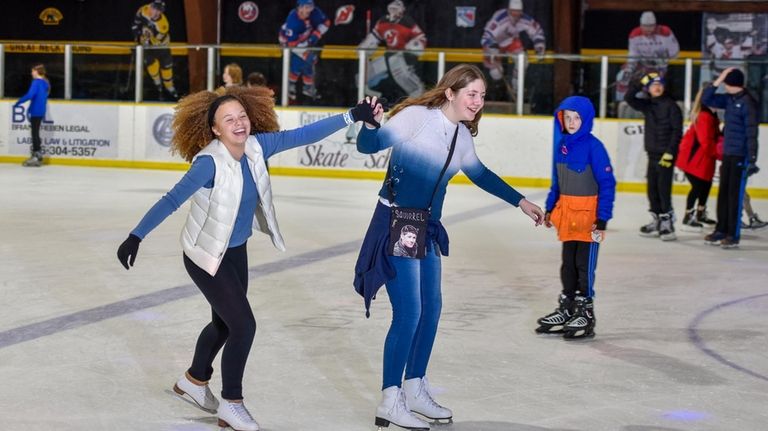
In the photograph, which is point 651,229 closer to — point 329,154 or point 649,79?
point 649,79

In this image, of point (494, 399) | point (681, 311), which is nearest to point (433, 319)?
point (494, 399)

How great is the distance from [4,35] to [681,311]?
65.9 ft

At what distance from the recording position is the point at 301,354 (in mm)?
6000

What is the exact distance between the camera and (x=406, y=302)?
15.1 ft

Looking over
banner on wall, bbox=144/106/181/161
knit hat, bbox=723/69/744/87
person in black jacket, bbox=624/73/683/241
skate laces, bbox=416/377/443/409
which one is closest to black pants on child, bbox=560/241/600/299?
skate laces, bbox=416/377/443/409

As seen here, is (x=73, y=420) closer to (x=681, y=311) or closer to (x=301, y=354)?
(x=301, y=354)

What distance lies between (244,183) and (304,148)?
43.5ft

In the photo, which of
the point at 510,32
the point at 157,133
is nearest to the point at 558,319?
the point at 157,133

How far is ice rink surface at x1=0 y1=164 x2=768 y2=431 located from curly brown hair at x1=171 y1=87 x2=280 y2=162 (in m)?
1.05

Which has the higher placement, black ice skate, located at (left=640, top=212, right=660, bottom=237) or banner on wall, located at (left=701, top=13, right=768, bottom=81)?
banner on wall, located at (left=701, top=13, right=768, bottom=81)

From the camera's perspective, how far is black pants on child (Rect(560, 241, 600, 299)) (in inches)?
259

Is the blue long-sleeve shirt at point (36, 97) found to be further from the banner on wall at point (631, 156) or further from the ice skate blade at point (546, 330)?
the ice skate blade at point (546, 330)

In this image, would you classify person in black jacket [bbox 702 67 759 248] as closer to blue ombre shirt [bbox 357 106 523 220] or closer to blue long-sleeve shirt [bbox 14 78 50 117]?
blue ombre shirt [bbox 357 106 523 220]

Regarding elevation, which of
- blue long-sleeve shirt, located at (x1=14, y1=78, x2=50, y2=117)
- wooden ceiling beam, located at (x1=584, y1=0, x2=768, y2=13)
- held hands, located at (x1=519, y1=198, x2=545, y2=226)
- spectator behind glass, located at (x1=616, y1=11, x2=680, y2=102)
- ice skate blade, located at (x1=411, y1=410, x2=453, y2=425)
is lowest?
ice skate blade, located at (x1=411, y1=410, x2=453, y2=425)
